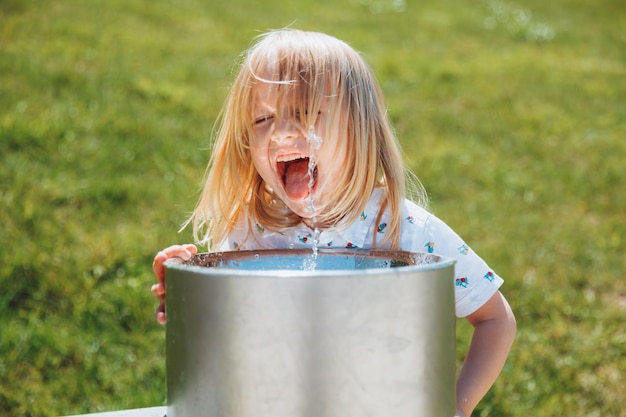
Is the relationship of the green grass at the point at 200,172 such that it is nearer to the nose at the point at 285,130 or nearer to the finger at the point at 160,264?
the nose at the point at 285,130

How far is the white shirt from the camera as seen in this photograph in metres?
1.58

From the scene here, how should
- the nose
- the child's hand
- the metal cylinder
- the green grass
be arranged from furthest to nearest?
the green grass < the nose < the child's hand < the metal cylinder

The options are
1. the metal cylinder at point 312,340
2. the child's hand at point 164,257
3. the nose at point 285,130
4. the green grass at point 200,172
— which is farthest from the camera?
the green grass at point 200,172

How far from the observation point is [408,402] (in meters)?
1.09

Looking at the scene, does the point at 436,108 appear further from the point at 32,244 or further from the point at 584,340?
the point at 32,244

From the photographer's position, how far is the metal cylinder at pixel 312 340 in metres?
1.02

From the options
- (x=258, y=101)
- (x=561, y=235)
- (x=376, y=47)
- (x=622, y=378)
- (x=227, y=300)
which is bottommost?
(x=622, y=378)

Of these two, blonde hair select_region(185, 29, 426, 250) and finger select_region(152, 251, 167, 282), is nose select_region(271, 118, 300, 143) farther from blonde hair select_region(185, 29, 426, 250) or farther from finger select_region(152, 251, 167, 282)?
finger select_region(152, 251, 167, 282)

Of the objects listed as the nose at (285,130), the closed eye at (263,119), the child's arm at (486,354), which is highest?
the closed eye at (263,119)

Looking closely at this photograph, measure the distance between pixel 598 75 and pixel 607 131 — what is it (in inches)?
53.8

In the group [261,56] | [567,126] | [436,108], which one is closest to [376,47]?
[436,108]

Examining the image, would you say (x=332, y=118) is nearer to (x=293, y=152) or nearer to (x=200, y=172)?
(x=293, y=152)

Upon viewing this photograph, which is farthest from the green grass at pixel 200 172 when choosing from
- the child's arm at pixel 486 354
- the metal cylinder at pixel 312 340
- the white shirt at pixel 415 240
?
the metal cylinder at pixel 312 340

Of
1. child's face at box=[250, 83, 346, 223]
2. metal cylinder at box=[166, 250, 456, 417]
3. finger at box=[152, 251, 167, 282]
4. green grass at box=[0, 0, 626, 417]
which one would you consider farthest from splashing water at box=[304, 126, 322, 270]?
green grass at box=[0, 0, 626, 417]
